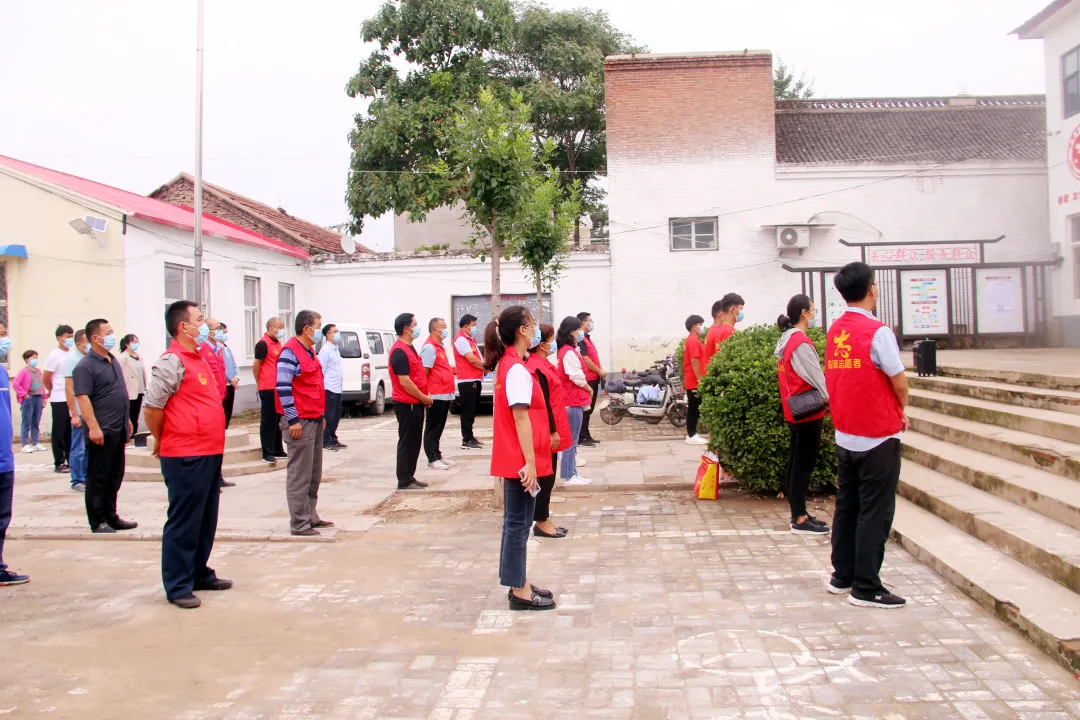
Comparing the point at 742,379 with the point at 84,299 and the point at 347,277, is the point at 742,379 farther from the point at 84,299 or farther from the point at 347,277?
the point at 347,277

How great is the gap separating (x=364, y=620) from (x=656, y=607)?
1.67 metres

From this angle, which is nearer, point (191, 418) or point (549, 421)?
point (549, 421)

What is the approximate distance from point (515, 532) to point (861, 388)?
2107 millimetres

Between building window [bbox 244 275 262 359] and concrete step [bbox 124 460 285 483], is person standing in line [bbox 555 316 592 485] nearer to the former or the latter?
concrete step [bbox 124 460 285 483]

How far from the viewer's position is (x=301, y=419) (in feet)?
22.8

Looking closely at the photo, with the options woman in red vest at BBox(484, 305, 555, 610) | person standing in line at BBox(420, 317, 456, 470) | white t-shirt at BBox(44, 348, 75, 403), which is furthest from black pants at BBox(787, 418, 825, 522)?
white t-shirt at BBox(44, 348, 75, 403)

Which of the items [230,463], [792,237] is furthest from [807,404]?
[792,237]

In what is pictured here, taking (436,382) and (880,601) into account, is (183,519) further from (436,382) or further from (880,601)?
(436,382)

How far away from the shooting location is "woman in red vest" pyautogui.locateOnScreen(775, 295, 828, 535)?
245 inches

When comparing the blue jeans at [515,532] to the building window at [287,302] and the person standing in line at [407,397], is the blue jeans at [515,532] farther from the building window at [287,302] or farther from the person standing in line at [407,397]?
the building window at [287,302]

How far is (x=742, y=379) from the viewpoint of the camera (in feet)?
25.1

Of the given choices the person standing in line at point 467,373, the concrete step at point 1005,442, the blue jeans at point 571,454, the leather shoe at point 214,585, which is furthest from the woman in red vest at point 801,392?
the person standing in line at point 467,373

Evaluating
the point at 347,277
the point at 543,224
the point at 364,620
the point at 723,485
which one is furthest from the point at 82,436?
the point at 347,277

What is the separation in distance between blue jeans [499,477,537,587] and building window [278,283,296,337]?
59.4ft
